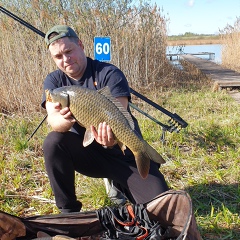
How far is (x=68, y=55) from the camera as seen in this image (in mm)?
2059

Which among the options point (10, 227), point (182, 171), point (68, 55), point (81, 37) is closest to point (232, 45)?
point (81, 37)

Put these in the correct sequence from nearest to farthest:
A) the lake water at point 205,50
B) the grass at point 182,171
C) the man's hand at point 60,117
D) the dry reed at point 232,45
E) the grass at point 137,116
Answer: the man's hand at point 60,117 → the grass at point 182,171 → the grass at point 137,116 → the lake water at point 205,50 → the dry reed at point 232,45

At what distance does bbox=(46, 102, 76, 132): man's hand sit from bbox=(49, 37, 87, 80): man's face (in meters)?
0.27

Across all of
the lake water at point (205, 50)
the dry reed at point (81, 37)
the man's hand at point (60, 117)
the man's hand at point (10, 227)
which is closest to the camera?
the man's hand at point (10, 227)

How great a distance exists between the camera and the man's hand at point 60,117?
5.91ft

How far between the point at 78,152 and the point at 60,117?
27 cm

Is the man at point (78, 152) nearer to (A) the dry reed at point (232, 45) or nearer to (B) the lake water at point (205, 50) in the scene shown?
(B) the lake water at point (205, 50)

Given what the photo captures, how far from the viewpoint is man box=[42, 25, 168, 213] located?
2.02 meters

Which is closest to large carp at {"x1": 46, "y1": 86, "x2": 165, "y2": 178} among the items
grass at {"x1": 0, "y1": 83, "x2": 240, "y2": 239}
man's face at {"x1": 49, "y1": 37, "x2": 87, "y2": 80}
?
man's face at {"x1": 49, "y1": 37, "x2": 87, "y2": 80}

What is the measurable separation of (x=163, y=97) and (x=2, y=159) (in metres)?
3.77

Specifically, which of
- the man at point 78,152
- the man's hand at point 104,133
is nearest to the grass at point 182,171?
the man at point 78,152

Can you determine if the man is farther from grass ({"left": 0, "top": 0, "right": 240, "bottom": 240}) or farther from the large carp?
grass ({"left": 0, "top": 0, "right": 240, "bottom": 240})

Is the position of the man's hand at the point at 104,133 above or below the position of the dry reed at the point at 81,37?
below

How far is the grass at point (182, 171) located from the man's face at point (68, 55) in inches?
35.5
